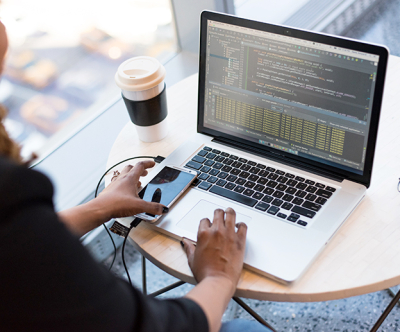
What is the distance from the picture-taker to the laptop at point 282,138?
828mm

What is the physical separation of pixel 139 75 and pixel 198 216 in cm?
43

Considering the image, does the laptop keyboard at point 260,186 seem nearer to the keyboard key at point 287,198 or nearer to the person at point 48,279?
the keyboard key at point 287,198

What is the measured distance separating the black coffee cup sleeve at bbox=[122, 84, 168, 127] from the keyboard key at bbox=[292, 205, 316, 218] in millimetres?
470

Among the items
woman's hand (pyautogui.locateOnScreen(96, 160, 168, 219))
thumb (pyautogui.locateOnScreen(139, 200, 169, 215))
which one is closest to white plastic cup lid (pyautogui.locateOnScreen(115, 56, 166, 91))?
woman's hand (pyautogui.locateOnScreen(96, 160, 168, 219))

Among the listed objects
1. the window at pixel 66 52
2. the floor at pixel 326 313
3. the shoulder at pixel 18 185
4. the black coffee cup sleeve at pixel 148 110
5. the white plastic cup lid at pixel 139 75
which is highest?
the shoulder at pixel 18 185

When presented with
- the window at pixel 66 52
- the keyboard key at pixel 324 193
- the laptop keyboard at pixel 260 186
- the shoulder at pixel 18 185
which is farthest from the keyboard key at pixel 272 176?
the window at pixel 66 52

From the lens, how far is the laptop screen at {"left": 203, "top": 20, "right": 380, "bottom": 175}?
0.86m

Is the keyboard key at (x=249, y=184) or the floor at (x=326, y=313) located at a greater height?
the keyboard key at (x=249, y=184)

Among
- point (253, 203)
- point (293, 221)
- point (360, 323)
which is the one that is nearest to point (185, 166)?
point (253, 203)

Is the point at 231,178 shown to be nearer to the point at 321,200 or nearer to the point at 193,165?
the point at 193,165

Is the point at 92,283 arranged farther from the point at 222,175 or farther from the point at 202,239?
the point at 222,175

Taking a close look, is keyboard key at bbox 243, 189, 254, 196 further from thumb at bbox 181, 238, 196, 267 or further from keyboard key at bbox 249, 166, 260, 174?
thumb at bbox 181, 238, 196, 267

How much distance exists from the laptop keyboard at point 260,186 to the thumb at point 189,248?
152mm

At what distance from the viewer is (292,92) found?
937 millimetres
